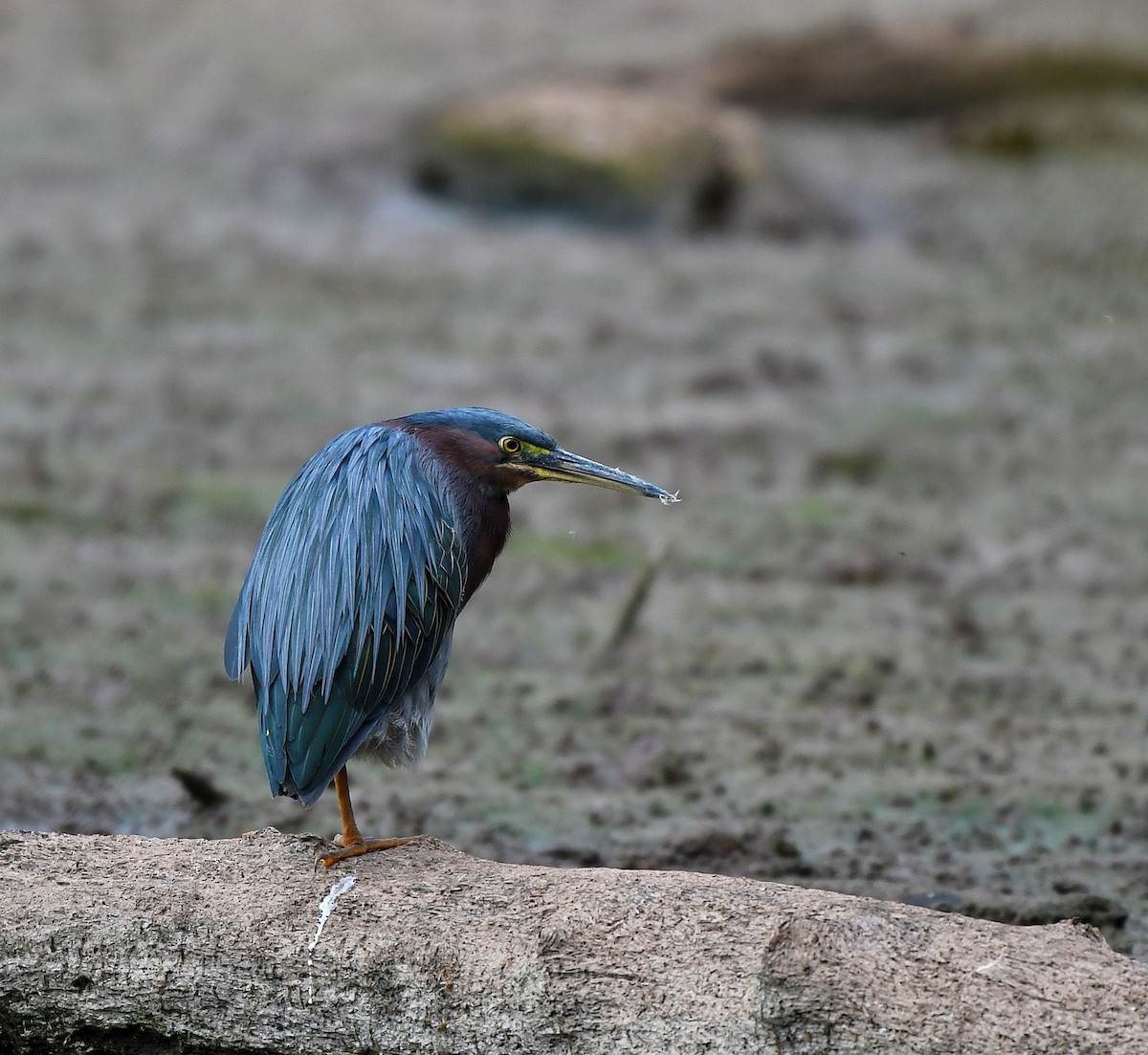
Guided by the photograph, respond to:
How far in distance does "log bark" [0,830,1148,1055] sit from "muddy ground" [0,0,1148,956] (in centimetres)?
125

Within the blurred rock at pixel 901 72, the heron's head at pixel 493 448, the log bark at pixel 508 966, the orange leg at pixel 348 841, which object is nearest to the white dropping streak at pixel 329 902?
the log bark at pixel 508 966

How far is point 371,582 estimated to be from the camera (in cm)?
392

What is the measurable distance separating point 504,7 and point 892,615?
388 inches

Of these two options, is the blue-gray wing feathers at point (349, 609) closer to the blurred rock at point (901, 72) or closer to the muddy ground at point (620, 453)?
the muddy ground at point (620, 453)

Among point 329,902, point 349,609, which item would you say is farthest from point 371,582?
point 329,902

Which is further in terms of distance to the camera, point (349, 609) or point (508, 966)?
point (349, 609)

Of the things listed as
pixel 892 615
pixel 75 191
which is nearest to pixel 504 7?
pixel 75 191

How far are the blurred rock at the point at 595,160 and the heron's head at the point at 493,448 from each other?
25.4ft

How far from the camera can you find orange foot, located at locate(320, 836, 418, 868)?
368cm

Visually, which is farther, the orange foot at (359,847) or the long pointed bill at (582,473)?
the long pointed bill at (582,473)

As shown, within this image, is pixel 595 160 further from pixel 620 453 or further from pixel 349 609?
pixel 349 609

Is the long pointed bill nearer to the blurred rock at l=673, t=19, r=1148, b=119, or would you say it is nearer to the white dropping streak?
the white dropping streak

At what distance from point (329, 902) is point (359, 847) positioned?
276 millimetres

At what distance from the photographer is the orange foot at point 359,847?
12.1ft
